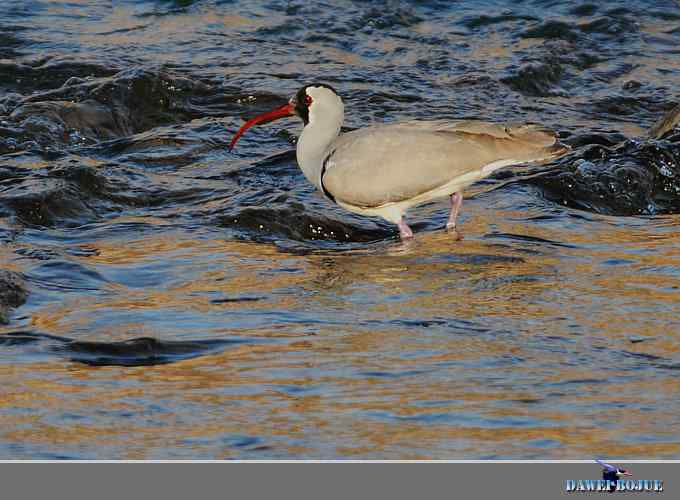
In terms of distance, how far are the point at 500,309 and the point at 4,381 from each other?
7.89 ft

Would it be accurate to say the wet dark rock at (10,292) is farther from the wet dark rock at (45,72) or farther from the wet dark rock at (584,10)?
the wet dark rock at (584,10)

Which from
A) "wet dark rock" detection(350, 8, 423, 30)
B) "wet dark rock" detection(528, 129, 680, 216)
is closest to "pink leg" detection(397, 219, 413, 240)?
"wet dark rock" detection(528, 129, 680, 216)

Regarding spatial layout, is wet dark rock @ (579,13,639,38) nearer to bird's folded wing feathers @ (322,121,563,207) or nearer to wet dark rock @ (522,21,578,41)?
wet dark rock @ (522,21,578,41)

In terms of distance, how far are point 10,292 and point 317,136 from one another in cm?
266

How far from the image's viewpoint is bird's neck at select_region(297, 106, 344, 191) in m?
8.53

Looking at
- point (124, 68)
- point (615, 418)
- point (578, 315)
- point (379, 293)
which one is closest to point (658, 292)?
point (578, 315)

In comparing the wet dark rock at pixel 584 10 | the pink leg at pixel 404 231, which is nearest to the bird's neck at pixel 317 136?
the pink leg at pixel 404 231

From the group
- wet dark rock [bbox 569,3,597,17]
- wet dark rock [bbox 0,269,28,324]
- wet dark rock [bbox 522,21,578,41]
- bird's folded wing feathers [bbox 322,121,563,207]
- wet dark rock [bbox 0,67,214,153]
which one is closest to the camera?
wet dark rock [bbox 0,269,28,324]

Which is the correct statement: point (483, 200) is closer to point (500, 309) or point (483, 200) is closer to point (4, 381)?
point (500, 309)

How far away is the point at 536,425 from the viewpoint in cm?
477

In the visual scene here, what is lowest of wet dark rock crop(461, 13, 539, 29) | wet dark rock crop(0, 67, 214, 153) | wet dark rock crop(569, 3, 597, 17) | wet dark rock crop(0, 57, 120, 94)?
wet dark rock crop(0, 67, 214, 153)
